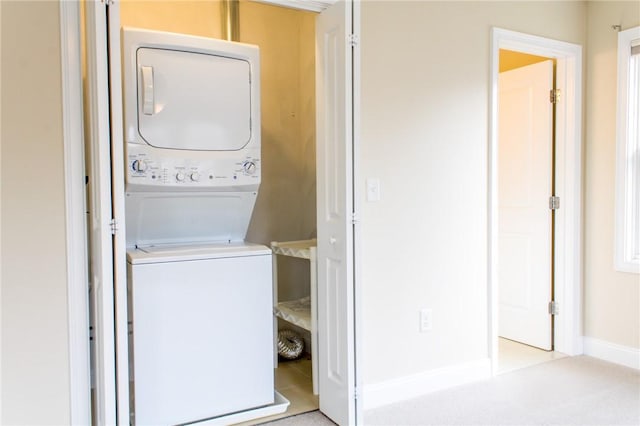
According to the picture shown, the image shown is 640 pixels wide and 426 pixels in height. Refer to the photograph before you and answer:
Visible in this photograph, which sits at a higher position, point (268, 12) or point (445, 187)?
point (268, 12)

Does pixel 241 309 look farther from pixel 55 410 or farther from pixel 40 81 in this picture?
pixel 40 81

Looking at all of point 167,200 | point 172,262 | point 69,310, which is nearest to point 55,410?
point 69,310

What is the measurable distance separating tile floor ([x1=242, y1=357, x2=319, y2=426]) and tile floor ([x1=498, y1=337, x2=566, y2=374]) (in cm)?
119

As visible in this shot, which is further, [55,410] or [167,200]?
[167,200]

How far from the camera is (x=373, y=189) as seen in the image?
255cm

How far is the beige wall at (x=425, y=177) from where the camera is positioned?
101 inches

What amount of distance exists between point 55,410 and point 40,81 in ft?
4.32

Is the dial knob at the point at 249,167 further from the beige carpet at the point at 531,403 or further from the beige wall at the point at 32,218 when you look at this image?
the beige carpet at the point at 531,403

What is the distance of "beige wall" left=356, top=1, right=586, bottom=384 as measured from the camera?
2.56m

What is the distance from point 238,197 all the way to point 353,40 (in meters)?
0.99

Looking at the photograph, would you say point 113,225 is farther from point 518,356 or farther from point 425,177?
point 518,356

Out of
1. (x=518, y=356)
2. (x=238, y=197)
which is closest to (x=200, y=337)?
(x=238, y=197)

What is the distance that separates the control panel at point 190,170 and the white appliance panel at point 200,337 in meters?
0.38

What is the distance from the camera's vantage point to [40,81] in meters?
1.95
